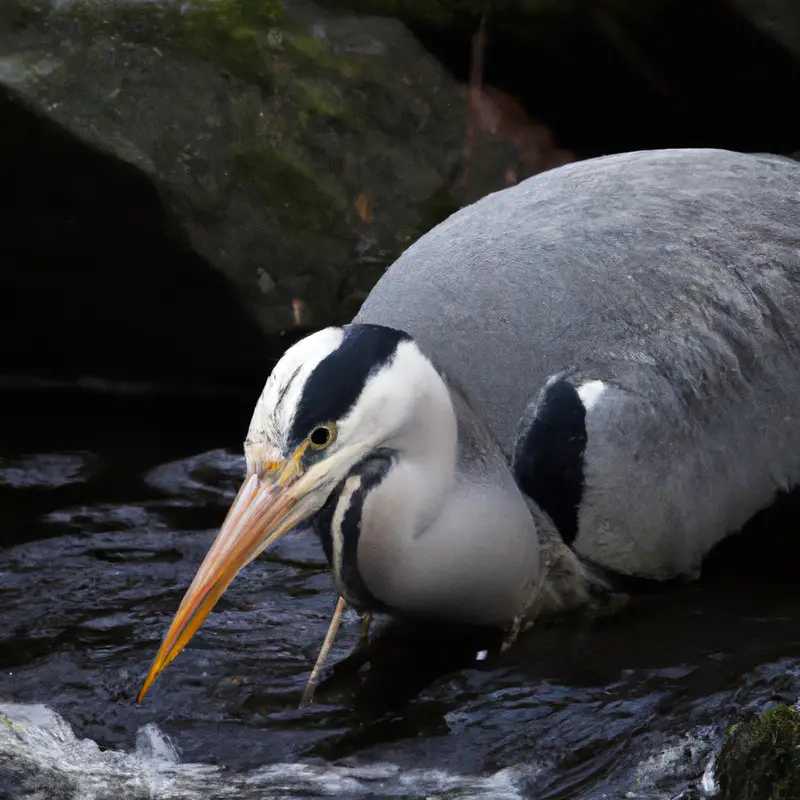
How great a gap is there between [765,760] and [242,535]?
1.41m

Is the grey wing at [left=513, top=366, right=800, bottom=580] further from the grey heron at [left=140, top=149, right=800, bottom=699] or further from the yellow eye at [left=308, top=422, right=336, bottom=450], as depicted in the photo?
the yellow eye at [left=308, top=422, right=336, bottom=450]

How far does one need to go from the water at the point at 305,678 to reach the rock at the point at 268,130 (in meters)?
1.28

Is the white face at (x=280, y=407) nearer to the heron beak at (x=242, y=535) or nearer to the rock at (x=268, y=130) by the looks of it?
the heron beak at (x=242, y=535)

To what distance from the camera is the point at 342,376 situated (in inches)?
154

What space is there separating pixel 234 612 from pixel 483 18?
129 inches

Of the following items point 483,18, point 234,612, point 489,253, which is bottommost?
point 234,612

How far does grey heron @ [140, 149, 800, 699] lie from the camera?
3947 millimetres

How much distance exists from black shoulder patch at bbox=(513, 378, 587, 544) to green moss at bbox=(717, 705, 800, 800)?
1149 mm

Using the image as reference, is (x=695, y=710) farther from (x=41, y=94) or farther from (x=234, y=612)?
(x=41, y=94)

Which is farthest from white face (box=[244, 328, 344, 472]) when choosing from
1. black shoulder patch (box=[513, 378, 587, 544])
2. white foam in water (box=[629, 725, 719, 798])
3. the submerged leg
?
white foam in water (box=[629, 725, 719, 798])

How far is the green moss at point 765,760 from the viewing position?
3.27 meters

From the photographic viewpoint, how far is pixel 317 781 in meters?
3.81

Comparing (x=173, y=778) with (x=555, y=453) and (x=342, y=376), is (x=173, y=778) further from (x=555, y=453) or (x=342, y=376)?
(x=555, y=453)

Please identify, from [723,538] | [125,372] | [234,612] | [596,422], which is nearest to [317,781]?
[234,612]
